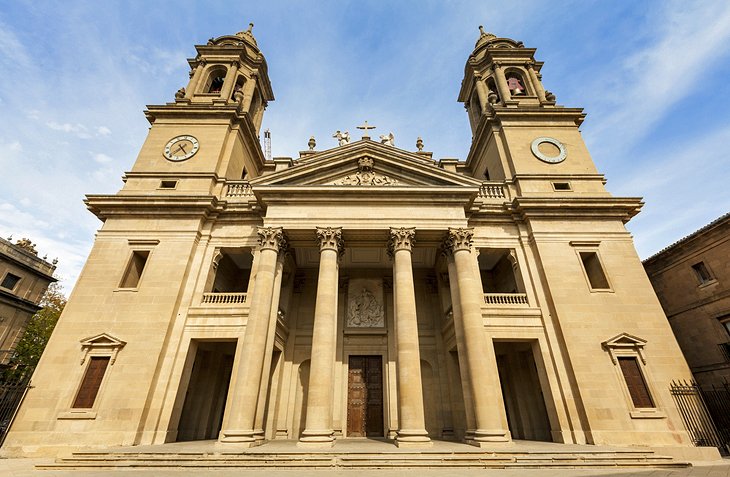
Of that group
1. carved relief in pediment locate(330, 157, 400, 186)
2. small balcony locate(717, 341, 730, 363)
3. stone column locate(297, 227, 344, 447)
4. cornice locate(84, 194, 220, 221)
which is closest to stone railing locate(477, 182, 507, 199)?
carved relief in pediment locate(330, 157, 400, 186)

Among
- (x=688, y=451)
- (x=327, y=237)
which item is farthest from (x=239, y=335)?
(x=688, y=451)

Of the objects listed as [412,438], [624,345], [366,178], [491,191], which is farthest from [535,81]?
[412,438]

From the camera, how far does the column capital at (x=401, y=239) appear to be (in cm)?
1572

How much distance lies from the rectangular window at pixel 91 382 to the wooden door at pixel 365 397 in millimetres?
11153

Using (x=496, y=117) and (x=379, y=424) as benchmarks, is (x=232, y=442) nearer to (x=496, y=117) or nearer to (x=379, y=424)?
(x=379, y=424)

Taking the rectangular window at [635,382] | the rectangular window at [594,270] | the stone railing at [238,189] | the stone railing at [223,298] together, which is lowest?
the rectangular window at [635,382]

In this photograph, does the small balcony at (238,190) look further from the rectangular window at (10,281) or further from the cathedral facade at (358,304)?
the rectangular window at (10,281)

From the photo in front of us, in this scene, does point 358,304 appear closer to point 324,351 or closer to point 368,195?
point 324,351

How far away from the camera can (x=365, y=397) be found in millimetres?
17922

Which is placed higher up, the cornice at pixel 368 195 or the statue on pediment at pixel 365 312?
the cornice at pixel 368 195

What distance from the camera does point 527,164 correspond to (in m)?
19.7

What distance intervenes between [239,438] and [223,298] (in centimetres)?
664

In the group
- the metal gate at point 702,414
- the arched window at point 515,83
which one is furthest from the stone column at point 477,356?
the arched window at point 515,83

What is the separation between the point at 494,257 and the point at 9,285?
40208 millimetres
